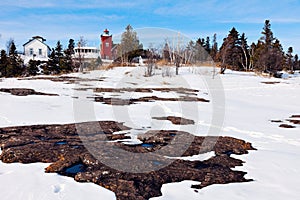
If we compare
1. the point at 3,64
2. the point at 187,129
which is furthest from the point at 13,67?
the point at 187,129

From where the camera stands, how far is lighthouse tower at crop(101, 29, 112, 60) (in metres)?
44.6

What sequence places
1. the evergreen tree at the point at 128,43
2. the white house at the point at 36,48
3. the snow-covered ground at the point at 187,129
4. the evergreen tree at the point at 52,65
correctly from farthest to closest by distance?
the white house at the point at 36,48, the evergreen tree at the point at 128,43, the evergreen tree at the point at 52,65, the snow-covered ground at the point at 187,129

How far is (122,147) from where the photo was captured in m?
5.14

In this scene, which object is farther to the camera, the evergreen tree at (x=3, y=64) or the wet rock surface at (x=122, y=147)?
the evergreen tree at (x=3, y=64)

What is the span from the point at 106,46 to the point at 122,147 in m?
42.5

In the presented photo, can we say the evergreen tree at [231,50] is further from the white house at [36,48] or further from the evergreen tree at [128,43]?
the white house at [36,48]

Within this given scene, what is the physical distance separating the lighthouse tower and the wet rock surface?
3946 centimetres

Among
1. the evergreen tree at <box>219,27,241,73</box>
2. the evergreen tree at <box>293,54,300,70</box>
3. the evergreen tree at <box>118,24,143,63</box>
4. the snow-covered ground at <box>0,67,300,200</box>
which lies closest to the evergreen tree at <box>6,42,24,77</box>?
the evergreen tree at <box>118,24,143,63</box>

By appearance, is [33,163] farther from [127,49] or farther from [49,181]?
[127,49]

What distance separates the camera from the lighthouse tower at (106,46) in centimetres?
4459

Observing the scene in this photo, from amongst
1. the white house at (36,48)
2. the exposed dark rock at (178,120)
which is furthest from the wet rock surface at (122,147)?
the white house at (36,48)

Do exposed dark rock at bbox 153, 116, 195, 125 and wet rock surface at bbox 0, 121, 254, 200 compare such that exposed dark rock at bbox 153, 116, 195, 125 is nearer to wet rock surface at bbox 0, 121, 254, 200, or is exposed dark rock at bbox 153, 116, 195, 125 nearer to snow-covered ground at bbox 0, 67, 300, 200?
snow-covered ground at bbox 0, 67, 300, 200

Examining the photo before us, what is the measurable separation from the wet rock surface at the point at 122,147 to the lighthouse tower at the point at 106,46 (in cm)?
3946

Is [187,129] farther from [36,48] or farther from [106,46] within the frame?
[36,48]
